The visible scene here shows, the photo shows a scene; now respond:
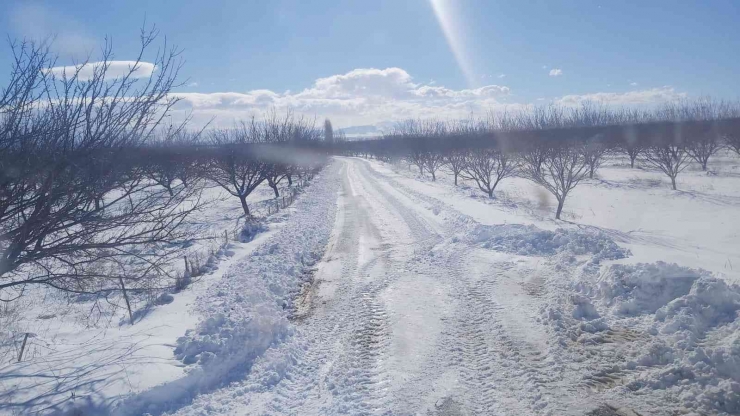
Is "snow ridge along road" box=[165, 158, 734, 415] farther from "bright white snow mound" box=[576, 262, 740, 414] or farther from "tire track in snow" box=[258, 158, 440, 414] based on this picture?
"bright white snow mound" box=[576, 262, 740, 414]

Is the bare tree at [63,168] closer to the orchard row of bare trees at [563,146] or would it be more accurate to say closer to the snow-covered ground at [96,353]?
the snow-covered ground at [96,353]

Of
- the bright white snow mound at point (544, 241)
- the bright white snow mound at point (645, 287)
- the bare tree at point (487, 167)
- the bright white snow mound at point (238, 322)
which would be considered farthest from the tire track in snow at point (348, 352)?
the bare tree at point (487, 167)

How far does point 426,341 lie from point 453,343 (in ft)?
1.24

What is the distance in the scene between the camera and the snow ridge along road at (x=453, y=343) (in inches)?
191

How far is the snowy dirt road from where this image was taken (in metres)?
4.89

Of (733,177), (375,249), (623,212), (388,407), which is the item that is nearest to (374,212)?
(375,249)

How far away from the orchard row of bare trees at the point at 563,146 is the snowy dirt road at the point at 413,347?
12.6 metres

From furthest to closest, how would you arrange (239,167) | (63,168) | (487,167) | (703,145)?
(703,145), (487,167), (239,167), (63,168)

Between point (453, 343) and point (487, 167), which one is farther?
point (487, 167)

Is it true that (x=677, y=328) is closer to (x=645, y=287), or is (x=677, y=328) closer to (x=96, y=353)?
(x=645, y=287)

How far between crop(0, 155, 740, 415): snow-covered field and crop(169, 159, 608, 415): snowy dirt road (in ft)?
0.09

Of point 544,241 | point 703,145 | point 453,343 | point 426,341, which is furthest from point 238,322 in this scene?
point 703,145

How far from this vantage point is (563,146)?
23266 mm

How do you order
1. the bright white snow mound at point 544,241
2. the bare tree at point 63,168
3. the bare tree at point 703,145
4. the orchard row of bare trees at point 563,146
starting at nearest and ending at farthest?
1. the bare tree at point 63,168
2. the bright white snow mound at point 544,241
3. the orchard row of bare trees at point 563,146
4. the bare tree at point 703,145
